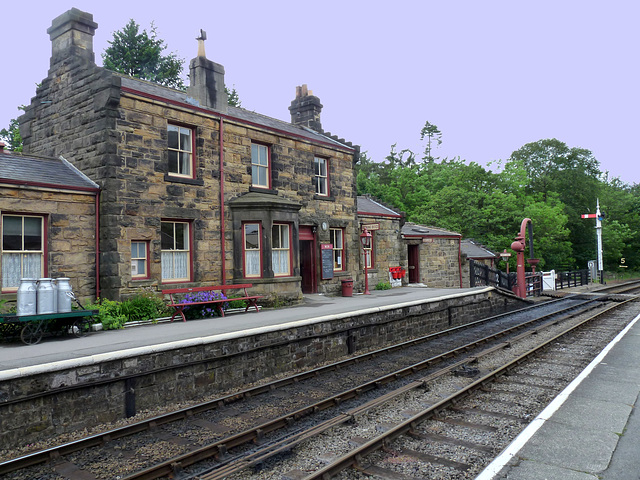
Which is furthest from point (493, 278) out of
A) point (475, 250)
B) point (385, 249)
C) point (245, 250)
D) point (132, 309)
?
point (132, 309)

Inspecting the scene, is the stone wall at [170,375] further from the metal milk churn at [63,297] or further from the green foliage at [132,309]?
the green foliage at [132,309]

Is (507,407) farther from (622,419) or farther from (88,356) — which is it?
(88,356)

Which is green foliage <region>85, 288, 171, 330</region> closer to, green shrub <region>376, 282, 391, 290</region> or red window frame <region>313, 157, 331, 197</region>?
red window frame <region>313, 157, 331, 197</region>

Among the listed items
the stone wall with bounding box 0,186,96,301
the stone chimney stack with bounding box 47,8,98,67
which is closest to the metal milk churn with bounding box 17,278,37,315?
the stone wall with bounding box 0,186,96,301

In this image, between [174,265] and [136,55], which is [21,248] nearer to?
[174,265]

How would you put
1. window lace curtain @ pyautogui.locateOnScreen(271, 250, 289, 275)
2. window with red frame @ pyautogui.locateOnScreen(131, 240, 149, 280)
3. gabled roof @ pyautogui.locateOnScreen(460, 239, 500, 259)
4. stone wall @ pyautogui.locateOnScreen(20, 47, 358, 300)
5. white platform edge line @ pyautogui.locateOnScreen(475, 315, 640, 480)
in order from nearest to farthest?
1. white platform edge line @ pyautogui.locateOnScreen(475, 315, 640, 480)
2. stone wall @ pyautogui.locateOnScreen(20, 47, 358, 300)
3. window with red frame @ pyautogui.locateOnScreen(131, 240, 149, 280)
4. window lace curtain @ pyautogui.locateOnScreen(271, 250, 289, 275)
5. gabled roof @ pyautogui.locateOnScreen(460, 239, 500, 259)

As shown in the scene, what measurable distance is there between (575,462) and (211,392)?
589 cm

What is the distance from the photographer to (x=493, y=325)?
658 inches

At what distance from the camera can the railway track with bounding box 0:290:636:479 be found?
544 centimetres

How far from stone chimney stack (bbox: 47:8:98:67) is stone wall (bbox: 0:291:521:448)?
9.70 m

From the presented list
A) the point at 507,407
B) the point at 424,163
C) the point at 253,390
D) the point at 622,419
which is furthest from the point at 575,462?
the point at 424,163

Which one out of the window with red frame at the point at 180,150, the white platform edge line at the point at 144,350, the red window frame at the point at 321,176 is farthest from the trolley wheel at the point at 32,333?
the red window frame at the point at 321,176

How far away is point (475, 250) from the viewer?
34.0m

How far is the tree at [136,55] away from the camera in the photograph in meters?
37.5
